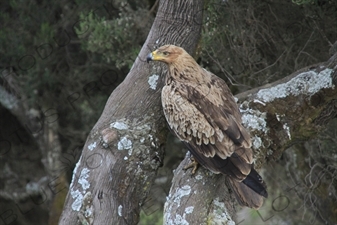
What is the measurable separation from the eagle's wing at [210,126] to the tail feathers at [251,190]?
2.0 inches

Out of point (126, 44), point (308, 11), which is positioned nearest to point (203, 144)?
point (308, 11)

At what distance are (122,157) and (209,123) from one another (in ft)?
2.40

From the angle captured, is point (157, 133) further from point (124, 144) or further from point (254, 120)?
point (254, 120)

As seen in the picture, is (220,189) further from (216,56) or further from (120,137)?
(216,56)

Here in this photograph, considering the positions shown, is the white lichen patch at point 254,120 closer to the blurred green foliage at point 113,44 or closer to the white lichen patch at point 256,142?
the white lichen patch at point 256,142

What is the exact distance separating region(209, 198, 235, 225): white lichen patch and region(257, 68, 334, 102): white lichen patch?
1.14 m

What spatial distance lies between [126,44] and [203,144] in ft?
13.1

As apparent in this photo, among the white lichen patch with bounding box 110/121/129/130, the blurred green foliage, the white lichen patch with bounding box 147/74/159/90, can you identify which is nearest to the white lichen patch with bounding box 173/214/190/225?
the white lichen patch with bounding box 110/121/129/130

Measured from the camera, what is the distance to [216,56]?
7.51 metres

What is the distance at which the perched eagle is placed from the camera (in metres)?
4.46

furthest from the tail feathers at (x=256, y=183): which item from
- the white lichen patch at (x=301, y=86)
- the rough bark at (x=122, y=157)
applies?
the white lichen patch at (x=301, y=86)

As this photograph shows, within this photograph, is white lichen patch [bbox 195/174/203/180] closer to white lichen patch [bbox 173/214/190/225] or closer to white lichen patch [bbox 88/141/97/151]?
white lichen patch [bbox 173/214/190/225]

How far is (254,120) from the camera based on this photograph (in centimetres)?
519

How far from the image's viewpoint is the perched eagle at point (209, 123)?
446 centimetres
